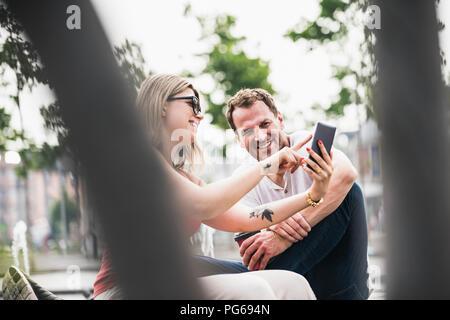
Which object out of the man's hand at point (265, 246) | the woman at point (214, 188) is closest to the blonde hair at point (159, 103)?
the woman at point (214, 188)

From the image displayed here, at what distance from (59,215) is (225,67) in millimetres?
1282

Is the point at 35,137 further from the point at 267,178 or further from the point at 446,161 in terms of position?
the point at 446,161

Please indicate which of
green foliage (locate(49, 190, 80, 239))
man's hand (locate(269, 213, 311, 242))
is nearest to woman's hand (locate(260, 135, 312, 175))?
man's hand (locate(269, 213, 311, 242))

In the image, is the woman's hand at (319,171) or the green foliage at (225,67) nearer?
the woman's hand at (319,171)

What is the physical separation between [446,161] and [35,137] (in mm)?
2400

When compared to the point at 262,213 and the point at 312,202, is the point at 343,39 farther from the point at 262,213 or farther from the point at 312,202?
the point at 262,213

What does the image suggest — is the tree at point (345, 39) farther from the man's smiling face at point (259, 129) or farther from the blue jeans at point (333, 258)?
the blue jeans at point (333, 258)

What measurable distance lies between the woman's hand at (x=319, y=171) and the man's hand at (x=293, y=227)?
144 millimetres

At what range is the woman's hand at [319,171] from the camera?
2.29 metres

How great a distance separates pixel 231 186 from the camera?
225 cm

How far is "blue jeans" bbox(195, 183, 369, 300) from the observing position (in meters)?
2.35

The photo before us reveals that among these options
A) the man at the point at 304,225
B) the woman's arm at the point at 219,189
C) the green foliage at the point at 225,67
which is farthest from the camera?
the green foliage at the point at 225,67
